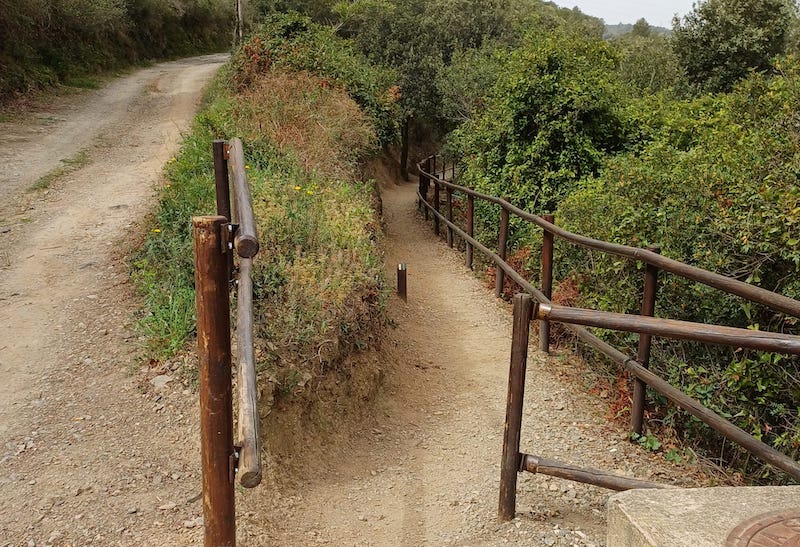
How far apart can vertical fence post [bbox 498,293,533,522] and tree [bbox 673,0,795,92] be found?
16171mm

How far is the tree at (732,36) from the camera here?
16438mm

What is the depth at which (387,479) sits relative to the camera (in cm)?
413

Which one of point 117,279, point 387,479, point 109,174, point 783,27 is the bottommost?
point 387,479

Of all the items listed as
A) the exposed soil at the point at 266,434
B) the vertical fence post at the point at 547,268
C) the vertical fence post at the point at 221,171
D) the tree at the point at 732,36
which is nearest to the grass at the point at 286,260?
the exposed soil at the point at 266,434

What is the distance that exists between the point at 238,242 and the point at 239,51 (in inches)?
561

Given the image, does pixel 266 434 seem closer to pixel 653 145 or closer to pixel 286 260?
pixel 286 260

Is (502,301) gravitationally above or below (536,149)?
below

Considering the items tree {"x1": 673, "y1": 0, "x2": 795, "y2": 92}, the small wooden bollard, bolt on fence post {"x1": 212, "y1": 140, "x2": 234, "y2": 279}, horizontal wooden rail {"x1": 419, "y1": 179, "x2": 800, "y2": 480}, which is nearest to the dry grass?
the small wooden bollard

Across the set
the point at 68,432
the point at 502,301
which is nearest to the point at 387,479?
the point at 68,432

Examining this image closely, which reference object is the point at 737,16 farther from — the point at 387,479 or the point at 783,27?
the point at 387,479

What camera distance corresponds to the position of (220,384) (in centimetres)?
223

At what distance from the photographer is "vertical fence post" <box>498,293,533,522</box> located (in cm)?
287

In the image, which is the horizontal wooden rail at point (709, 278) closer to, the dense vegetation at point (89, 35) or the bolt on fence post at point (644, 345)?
the bolt on fence post at point (644, 345)

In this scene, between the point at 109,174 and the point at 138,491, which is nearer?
the point at 138,491
